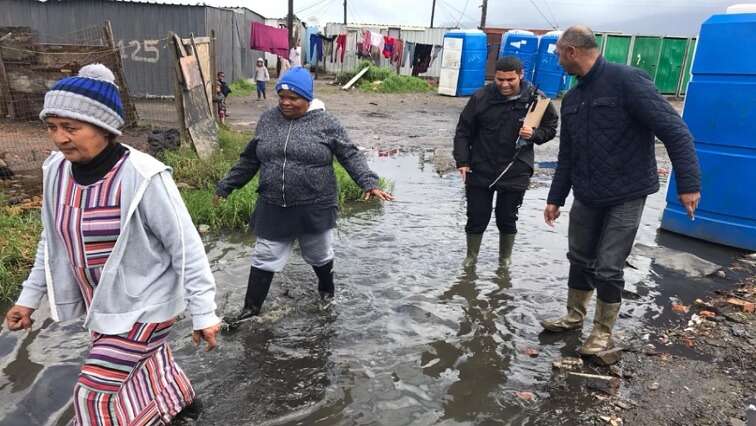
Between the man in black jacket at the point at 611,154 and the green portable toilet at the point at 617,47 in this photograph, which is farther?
the green portable toilet at the point at 617,47

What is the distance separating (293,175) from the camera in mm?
3525

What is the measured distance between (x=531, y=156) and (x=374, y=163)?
5340mm

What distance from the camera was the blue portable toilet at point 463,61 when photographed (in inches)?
883

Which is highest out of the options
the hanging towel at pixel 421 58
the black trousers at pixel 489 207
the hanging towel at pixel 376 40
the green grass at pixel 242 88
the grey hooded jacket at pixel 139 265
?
the hanging towel at pixel 376 40

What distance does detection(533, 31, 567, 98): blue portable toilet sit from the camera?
2205 centimetres

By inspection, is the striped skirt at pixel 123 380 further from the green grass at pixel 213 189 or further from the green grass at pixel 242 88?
the green grass at pixel 242 88

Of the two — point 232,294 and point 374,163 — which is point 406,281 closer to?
point 232,294

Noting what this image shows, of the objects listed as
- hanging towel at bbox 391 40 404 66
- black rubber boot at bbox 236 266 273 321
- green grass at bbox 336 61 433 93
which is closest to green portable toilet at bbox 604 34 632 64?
green grass at bbox 336 61 433 93

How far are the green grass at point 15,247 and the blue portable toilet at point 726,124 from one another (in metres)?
6.35

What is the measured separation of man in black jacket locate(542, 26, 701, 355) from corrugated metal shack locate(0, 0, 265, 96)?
1404 cm

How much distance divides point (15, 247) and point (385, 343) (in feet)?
10.3

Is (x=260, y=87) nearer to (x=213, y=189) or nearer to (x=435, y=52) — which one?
(x=213, y=189)

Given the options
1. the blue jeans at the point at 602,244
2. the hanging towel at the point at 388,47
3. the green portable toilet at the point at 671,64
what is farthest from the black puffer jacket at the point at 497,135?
the hanging towel at the point at 388,47

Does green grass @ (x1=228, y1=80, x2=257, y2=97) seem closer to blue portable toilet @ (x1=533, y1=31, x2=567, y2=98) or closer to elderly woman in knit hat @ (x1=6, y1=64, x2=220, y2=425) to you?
blue portable toilet @ (x1=533, y1=31, x2=567, y2=98)
